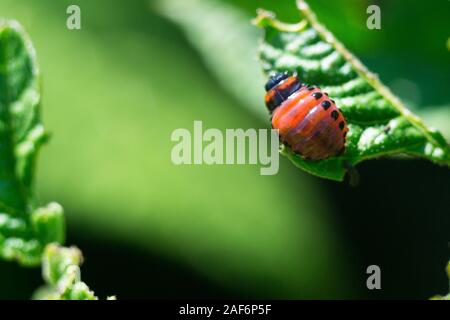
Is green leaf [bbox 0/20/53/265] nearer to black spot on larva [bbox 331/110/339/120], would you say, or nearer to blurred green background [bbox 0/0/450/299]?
black spot on larva [bbox 331/110/339/120]

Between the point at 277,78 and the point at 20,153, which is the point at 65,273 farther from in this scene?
the point at 277,78

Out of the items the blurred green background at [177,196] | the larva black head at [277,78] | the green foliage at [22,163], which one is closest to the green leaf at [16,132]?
the green foliage at [22,163]

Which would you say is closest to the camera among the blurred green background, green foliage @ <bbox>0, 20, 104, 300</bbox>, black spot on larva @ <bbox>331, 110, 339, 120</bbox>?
green foliage @ <bbox>0, 20, 104, 300</bbox>

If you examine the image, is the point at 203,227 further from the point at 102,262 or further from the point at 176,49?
the point at 176,49

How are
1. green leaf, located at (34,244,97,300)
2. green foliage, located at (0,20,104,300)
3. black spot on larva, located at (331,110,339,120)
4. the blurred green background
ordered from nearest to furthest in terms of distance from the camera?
green leaf, located at (34,244,97,300)
green foliage, located at (0,20,104,300)
black spot on larva, located at (331,110,339,120)
the blurred green background

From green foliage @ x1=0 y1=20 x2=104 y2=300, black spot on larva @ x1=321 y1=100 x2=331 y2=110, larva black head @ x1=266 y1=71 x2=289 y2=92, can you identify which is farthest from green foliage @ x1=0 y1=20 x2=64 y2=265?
black spot on larva @ x1=321 y1=100 x2=331 y2=110

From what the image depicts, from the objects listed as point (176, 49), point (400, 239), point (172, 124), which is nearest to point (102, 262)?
point (172, 124)
